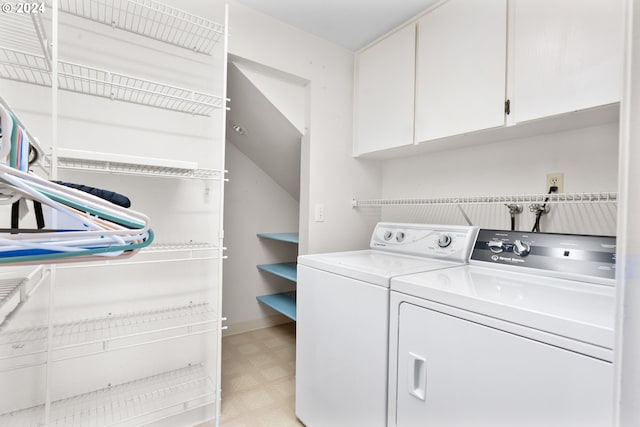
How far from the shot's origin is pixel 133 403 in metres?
1.53

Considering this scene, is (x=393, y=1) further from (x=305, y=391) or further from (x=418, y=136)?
(x=305, y=391)

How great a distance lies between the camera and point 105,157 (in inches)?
51.4

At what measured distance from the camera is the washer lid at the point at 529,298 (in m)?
0.77

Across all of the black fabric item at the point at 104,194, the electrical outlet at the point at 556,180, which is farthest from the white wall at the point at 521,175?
the black fabric item at the point at 104,194

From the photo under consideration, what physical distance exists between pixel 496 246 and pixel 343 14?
5.37 feet

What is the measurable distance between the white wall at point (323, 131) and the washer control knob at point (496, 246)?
1050 mm

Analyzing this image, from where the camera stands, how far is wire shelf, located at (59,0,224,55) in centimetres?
143

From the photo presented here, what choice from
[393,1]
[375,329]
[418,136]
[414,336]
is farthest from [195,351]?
[393,1]

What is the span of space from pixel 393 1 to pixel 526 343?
6.08ft

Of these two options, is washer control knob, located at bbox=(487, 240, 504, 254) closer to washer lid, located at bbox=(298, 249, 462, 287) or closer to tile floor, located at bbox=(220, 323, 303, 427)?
washer lid, located at bbox=(298, 249, 462, 287)

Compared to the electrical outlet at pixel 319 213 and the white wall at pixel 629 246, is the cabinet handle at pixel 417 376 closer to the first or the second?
the white wall at pixel 629 246

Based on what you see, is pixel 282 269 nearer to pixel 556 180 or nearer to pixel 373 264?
pixel 373 264

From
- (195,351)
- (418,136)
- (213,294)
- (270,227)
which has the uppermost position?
(418,136)

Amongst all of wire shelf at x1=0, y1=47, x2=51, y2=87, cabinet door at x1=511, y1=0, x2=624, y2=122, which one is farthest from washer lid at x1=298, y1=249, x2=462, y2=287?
wire shelf at x1=0, y1=47, x2=51, y2=87
